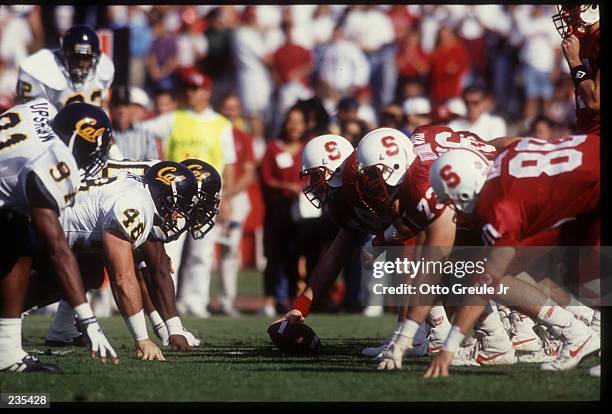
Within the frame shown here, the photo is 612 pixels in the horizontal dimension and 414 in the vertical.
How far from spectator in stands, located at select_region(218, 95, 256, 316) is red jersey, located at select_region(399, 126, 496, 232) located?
4.15 metres

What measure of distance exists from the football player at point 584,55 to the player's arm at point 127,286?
2.52 metres

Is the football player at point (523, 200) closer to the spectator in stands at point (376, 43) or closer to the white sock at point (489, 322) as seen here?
the white sock at point (489, 322)

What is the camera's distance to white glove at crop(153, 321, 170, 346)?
6887 millimetres

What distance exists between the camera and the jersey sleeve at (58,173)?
5.54 m

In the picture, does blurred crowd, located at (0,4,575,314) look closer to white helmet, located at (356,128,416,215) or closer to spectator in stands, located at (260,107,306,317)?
spectator in stands, located at (260,107,306,317)

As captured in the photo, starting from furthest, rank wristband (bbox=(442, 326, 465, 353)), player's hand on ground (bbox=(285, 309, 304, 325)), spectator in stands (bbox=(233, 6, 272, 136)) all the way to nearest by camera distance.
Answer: spectator in stands (bbox=(233, 6, 272, 136))
player's hand on ground (bbox=(285, 309, 304, 325))
wristband (bbox=(442, 326, 465, 353))

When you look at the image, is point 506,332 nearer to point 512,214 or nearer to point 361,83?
point 512,214

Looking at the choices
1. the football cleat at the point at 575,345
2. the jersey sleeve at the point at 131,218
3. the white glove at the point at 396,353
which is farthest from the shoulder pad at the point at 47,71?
the football cleat at the point at 575,345

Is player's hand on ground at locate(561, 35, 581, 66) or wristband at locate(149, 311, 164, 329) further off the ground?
player's hand on ground at locate(561, 35, 581, 66)

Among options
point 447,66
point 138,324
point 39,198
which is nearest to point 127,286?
point 138,324

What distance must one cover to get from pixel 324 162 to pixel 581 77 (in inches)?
57.5

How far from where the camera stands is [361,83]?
464 inches

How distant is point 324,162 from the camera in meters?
6.34

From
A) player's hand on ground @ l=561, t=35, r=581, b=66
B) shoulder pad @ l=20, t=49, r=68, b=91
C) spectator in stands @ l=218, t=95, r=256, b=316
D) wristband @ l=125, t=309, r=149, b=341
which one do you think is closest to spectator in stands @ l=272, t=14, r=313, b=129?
spectator in stands @ l=218, t=95, r=256, b=316
